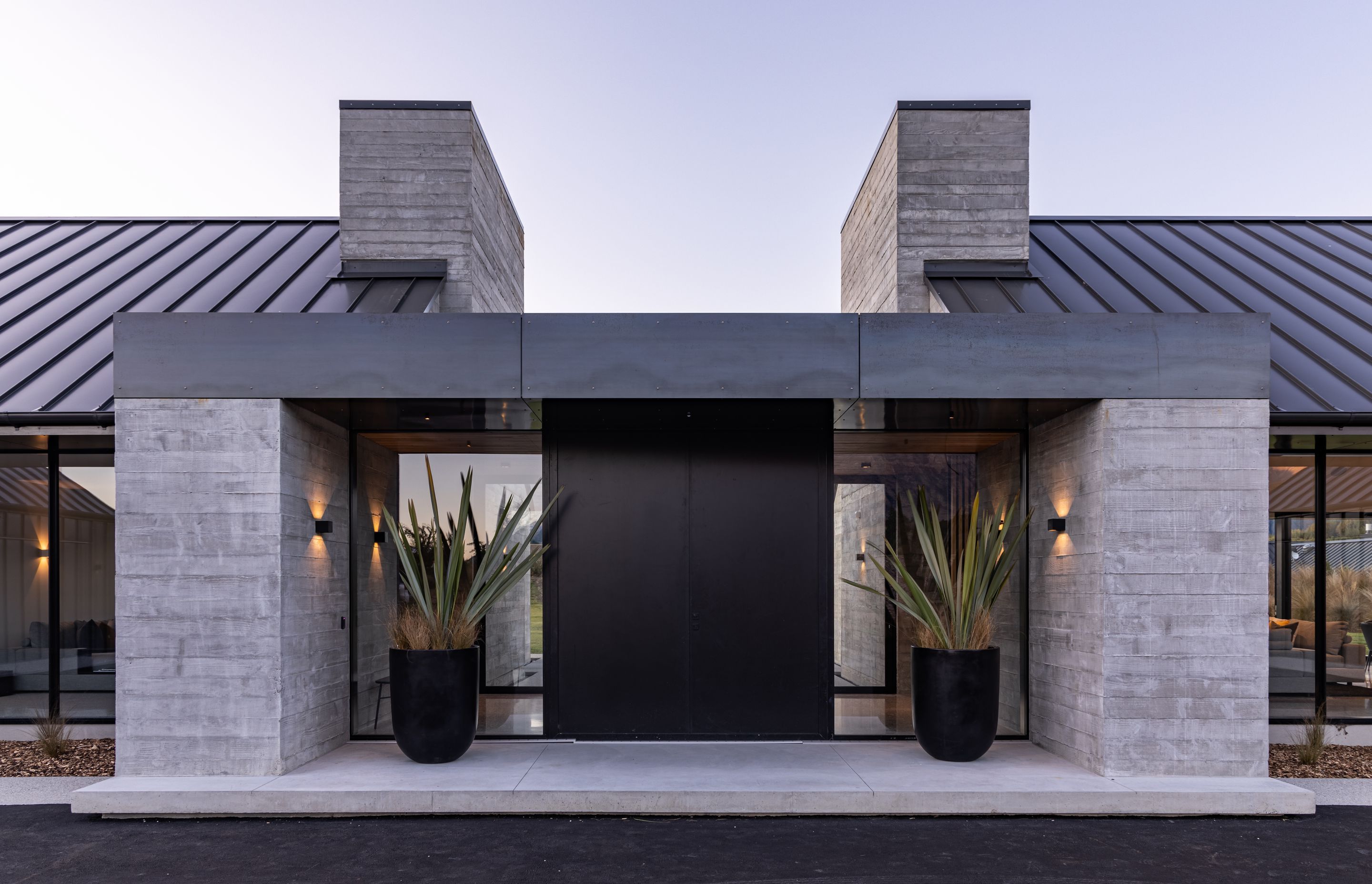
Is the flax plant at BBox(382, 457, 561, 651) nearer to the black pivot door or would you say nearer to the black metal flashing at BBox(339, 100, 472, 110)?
the black pivot door

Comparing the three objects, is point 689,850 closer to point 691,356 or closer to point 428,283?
point 691,356

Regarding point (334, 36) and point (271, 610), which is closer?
point (271, 610)

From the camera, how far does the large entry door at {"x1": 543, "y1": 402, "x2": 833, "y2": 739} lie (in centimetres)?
712

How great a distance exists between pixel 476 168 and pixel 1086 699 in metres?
7.58

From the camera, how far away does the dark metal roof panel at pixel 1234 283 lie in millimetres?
7129

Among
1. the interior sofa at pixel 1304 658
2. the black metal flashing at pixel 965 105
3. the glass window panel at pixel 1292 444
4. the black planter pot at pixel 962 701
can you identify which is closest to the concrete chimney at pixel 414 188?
the black metal flashing at pixel 965 105

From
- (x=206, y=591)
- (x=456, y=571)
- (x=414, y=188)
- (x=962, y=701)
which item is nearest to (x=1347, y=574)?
(x=962, y=701)

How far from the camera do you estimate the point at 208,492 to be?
19.9 feet

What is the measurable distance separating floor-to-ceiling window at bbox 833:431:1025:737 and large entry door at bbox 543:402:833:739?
0.30 m

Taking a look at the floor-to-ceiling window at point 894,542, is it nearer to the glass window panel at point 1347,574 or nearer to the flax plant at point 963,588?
the flax plant at point 963,588

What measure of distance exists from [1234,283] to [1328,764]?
461 cm

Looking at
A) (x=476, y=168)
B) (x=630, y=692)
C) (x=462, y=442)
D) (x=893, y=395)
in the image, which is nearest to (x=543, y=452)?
(x=462, y=442)

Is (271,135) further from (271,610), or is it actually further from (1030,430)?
(1030,430)

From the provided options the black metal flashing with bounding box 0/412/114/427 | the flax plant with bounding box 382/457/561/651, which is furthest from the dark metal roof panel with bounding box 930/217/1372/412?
the black metal flashing with bounding box 0/412/114/427
